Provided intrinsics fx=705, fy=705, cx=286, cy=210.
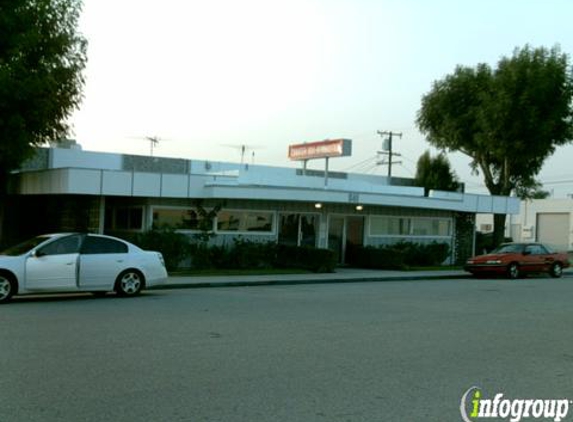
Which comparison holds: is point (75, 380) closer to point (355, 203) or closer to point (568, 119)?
point (355, 203)

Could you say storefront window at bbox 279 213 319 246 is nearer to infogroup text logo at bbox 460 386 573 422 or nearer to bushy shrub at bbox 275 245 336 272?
bushy shrub at bbox 275 245 336 272

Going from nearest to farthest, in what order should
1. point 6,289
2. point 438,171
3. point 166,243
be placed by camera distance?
point 6,289 → point 166,243 → point 438,171

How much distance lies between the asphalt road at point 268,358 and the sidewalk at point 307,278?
4.31 metres

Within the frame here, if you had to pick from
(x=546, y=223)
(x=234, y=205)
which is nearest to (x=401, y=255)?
(x=234, y=205)

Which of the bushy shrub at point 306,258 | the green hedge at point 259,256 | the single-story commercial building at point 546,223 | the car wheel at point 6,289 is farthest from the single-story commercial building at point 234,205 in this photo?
the single-story commercial building at point 546,223

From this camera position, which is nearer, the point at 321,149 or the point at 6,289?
the point at 6,289

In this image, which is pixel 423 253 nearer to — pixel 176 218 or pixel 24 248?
pixel 176 218

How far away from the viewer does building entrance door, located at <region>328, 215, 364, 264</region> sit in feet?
97.6

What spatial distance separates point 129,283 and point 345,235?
14951 mm

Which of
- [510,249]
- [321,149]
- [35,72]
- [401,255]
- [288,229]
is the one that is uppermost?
[35,72]

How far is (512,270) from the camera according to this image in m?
27.2

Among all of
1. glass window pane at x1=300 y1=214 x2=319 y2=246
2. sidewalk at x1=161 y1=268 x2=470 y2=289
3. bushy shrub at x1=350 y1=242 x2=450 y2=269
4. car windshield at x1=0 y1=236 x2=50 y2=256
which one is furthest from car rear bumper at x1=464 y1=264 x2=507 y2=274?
car windshield at x1=0 y1=236 x2=50 y2=256

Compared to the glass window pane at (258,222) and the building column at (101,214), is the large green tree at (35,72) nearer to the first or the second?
the building column at (101,214)

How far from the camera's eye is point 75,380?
7582 millimetres
